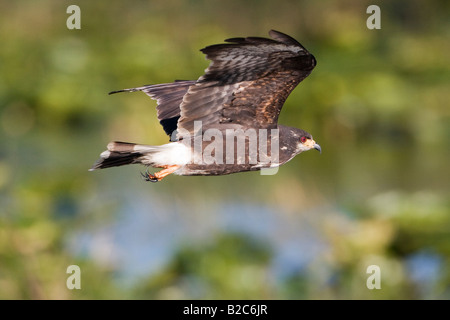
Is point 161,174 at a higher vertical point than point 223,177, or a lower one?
lower

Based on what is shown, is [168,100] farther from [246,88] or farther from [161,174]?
[161,174]

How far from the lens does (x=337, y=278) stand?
28.1ft

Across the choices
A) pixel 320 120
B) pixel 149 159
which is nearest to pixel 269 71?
pixel 149 159

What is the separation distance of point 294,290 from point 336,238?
0.66m

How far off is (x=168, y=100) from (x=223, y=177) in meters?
6.63

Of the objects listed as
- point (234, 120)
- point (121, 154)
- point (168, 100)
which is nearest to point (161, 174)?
point (121, 154)

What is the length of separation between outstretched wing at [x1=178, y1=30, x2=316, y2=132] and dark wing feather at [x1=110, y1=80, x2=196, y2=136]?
0.55 metres

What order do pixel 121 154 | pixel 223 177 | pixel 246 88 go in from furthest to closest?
pixel 223 177 < pixel 246 88 < pixel 121 154

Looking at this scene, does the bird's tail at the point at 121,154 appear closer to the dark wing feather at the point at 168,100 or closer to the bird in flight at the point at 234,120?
the bird in flight at the point at 234,120

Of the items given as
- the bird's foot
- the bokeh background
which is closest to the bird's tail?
the bird's foot

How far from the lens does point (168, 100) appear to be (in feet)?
19.3

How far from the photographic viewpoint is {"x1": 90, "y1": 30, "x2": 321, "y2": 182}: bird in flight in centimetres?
504

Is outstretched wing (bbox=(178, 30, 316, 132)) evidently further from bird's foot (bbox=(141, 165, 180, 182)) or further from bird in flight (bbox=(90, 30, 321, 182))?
bird's foot (bbox=(141, 165, 180, 182))

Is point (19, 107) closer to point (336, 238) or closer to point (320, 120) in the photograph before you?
point (320, 120)
